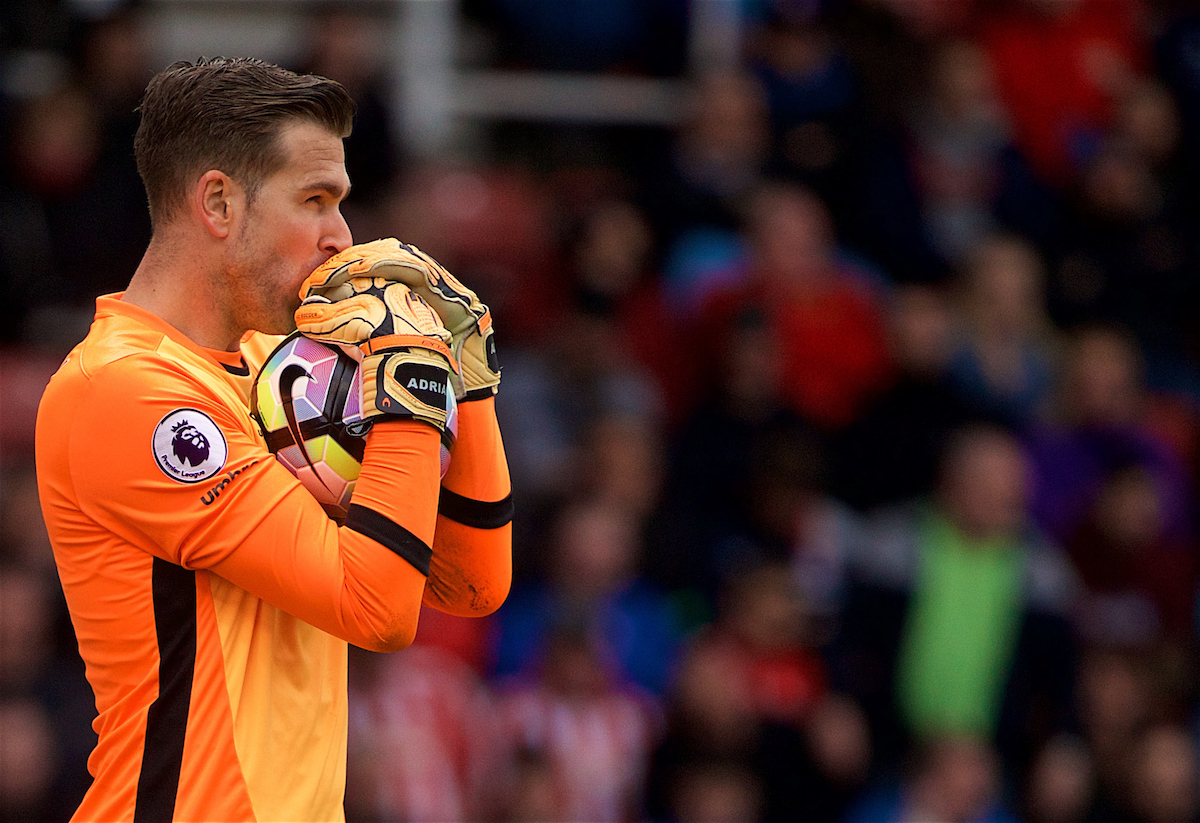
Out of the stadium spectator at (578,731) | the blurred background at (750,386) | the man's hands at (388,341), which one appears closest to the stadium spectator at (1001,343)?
the blurred background at (750,386)

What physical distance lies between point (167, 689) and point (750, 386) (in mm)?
5337

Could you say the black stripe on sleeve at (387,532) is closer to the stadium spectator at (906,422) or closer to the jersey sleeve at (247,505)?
the jersey sleeve at (247,505)

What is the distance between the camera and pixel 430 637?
6.71 m

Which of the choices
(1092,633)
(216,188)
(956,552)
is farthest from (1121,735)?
(216,188)

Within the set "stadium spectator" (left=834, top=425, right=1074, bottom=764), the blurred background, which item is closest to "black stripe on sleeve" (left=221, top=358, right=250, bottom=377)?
the blurred background

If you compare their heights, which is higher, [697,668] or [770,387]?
[770,387]

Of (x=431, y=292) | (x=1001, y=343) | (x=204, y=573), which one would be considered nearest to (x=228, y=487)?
(x=204, y=573)

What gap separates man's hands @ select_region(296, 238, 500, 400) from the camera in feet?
8.61

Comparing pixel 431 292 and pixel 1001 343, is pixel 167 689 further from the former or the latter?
pixel 1001 343

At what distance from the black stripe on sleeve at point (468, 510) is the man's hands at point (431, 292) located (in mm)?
190

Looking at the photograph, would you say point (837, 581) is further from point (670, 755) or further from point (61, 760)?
point (61, 760)

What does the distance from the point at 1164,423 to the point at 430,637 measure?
4641 millimetres

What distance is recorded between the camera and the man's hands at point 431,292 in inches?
103

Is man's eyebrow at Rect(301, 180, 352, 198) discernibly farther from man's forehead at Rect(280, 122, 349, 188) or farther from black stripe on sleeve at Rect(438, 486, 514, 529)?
black stripe on sleeve at Rect(438, 486, 514, 529)
